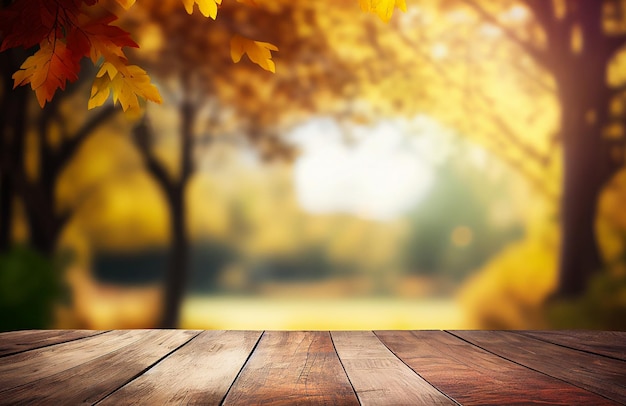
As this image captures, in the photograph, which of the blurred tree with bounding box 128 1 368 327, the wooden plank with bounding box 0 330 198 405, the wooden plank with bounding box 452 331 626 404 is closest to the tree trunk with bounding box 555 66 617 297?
the blurred tree with bounding box 128 1 368 327


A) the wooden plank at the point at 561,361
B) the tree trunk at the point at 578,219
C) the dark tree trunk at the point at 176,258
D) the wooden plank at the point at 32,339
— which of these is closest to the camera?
the wooden plank at the point at 561,361

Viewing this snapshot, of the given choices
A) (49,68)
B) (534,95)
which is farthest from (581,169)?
(49,68)

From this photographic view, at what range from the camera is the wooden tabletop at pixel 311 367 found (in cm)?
119

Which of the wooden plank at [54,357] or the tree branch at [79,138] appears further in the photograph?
the tree branch at [79,138]

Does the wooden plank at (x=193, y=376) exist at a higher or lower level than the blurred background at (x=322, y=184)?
lower

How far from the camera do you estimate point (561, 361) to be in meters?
1.59

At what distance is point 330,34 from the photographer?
363cm

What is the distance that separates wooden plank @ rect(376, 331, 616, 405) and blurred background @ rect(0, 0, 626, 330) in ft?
5.44

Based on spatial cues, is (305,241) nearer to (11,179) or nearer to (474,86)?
(474,86)

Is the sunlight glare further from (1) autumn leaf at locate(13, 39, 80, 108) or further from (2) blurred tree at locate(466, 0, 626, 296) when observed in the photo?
(1) autumn leaf at locate(13, 39, 80, 108)

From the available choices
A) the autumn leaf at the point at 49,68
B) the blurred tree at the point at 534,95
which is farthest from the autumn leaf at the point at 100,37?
the blurred tree at the point at 534,95

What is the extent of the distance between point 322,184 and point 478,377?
223 centimetres

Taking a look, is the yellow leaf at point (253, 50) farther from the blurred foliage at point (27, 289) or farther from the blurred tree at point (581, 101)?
the blurred tree at point (581, 101)

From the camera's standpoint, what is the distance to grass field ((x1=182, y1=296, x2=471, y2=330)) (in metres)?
3.48
